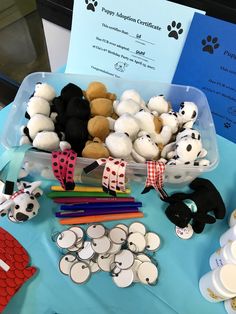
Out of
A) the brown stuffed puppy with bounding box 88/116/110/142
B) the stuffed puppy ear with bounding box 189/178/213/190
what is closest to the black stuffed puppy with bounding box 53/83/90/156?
the brown stuffed puppy with bounding box 88/116/110/142

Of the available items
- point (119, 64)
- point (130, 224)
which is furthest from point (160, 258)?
point (119, 64)

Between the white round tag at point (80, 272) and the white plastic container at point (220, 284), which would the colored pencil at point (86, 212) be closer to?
the white round tag at point (80, 272)

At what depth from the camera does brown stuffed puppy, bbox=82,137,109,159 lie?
0.51 meters

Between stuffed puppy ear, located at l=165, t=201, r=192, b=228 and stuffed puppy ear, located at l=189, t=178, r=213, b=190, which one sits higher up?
stuffed puppy ear, located at l=189, t=178, r=213, b=190

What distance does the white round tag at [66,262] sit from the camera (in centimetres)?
48

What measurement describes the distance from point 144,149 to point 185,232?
16cm

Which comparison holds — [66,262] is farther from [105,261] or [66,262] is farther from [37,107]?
[37,107]

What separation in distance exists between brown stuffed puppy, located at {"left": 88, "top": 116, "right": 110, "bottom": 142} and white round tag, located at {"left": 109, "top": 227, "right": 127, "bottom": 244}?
160 millimetres

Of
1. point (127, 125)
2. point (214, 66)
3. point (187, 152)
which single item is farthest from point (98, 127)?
point (214, 66)

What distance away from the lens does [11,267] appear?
1.56ft

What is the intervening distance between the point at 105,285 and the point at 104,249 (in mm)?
53

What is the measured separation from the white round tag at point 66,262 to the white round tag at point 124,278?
7 centimetres

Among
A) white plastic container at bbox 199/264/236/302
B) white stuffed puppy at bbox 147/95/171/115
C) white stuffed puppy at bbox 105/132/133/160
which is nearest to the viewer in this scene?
white plastic container at bbox 199/264/236/302

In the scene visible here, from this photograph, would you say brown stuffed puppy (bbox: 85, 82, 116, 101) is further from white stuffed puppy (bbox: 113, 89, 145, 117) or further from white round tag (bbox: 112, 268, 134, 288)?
white round tag (bbox: 112, 268, 134, 288)
